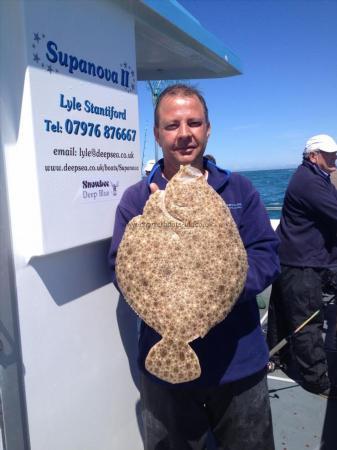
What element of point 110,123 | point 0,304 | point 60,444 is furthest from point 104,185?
point 60,444

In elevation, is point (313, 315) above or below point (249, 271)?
below

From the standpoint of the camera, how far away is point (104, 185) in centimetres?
200

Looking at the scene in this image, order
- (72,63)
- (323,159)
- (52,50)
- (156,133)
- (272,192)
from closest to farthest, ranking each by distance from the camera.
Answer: (52,50) → (72,63) → (156,133) → (323,159) → (272,192)

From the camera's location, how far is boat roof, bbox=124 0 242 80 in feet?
7.23

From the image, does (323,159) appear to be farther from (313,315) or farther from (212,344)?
(212,344)

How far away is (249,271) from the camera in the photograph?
1.77 metres

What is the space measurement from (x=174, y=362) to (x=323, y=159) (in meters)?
3.31

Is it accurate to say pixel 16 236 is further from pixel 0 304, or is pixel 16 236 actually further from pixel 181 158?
pixel 181 158

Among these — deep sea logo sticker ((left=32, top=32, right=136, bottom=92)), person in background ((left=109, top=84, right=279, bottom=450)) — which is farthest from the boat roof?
person in background ((left=109, top=84, right=279, bottom=450))

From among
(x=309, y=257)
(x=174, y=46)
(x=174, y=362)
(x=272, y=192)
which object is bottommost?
(x=272, y=192)

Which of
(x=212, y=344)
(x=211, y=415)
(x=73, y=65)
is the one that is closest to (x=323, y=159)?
(x=212, y=344)

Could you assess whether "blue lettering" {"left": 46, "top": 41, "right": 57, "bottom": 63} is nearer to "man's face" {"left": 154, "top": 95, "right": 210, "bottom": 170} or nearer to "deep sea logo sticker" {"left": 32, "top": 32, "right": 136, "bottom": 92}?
"deep sea logo sticker" {"left": 32, "top": 32, "right": 136, "bottom": 92}

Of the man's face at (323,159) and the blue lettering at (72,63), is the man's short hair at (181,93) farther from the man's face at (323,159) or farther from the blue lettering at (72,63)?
the man's face at (323,159)

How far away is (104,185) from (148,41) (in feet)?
3.80
